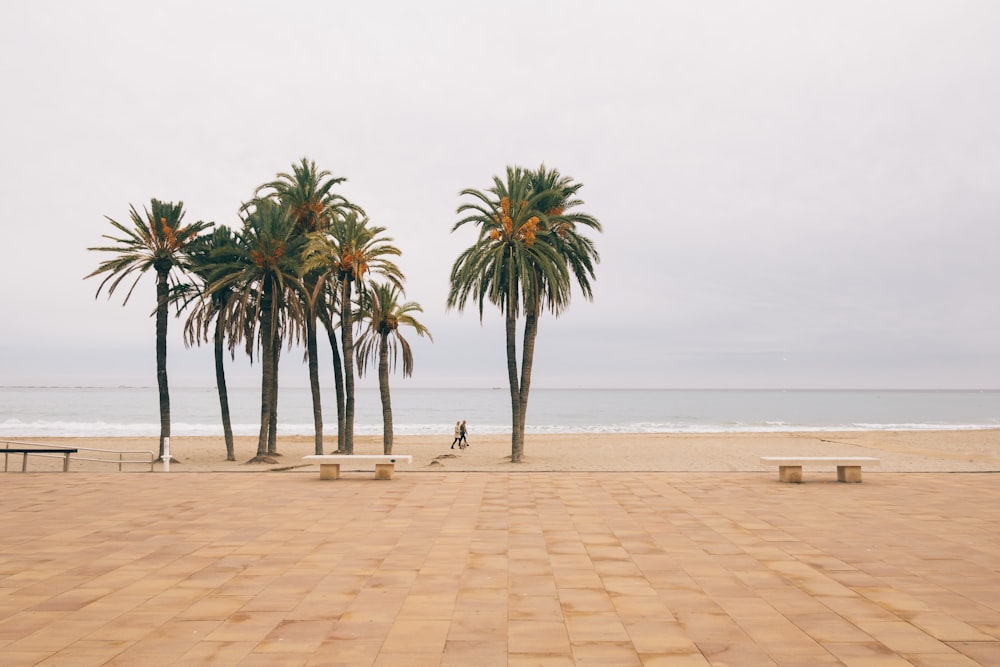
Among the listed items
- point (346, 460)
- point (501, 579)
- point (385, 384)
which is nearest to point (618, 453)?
point (385, 384)

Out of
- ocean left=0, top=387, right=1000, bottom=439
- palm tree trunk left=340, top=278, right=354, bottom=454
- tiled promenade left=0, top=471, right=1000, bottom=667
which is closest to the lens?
tiled promenade left=0, top=471, right=1000, bottom=667

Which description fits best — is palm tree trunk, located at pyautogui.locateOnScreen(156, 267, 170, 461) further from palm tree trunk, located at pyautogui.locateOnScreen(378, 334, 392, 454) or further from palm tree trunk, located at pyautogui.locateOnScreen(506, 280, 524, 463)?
palm tree trunk, located at pyautogui.locateOnScreen(506, 280, 524, 463)

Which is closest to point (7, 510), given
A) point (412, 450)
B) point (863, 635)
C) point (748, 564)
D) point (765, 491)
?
point (748, 564)

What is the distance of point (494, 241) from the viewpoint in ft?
86.8

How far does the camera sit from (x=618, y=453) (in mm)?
34344

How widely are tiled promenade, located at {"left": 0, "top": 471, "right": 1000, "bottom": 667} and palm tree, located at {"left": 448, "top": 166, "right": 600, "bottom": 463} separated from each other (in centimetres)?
1352

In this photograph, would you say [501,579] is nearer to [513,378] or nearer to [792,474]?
[792,474]

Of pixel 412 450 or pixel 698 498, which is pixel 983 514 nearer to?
pixel 698 498

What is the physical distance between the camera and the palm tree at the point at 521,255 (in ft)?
84.7

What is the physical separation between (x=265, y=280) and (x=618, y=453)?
66.0 feet

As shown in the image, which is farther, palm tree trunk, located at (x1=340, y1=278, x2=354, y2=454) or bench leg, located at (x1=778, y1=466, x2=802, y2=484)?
palm tree trunk, located at (x1=340, y1=278, x2=354, y2=454)

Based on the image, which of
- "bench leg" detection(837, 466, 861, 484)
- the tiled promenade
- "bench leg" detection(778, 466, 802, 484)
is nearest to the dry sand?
"bench leg" detection(778, 466, 802, 484)

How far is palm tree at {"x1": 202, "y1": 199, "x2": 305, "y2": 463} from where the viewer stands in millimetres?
26172

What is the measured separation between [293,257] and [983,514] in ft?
79.1
